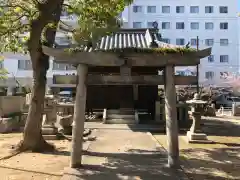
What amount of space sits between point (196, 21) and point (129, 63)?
44.8 meters

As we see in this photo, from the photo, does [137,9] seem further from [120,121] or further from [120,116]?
[120,121]

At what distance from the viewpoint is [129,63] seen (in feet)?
28.0

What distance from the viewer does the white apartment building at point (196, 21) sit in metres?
49.8

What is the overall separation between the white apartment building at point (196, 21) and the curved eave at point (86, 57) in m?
42.2

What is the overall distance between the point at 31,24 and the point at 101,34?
246 centimetres

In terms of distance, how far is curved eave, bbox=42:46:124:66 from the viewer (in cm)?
839

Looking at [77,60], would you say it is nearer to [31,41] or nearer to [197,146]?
[31,41]

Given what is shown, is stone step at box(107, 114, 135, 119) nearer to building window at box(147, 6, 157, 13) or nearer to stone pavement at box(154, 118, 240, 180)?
stone pavement at box(154, 118, 240, 180)

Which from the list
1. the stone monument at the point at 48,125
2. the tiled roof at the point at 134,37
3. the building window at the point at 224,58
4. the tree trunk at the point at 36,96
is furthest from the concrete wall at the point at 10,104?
the building window at the point at 224,58

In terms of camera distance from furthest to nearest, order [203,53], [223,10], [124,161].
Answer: [223,10] < [124,161] < [203,53]

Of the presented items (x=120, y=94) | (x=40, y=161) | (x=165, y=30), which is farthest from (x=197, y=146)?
(x=165, y=30)

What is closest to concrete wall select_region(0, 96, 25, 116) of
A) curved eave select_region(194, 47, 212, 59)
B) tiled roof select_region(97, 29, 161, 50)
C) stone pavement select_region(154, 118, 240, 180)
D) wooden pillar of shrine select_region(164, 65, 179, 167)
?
tiled roof select_region(97, 29, 161, 50)

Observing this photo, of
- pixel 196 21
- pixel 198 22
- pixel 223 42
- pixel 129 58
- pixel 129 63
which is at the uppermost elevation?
pixel 196 21

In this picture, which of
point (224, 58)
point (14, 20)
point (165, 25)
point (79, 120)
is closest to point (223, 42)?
point (224, 58)
